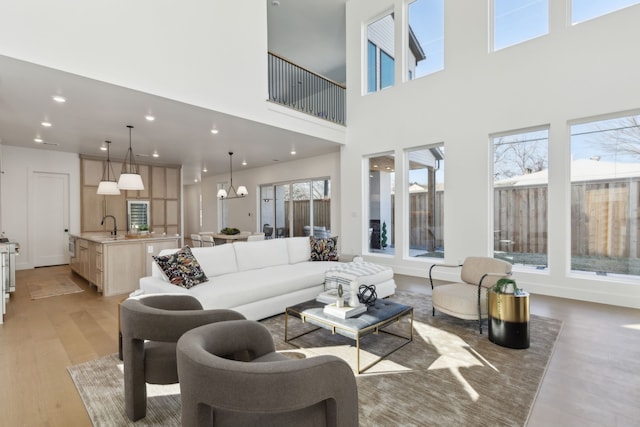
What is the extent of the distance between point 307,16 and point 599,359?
7.98 m

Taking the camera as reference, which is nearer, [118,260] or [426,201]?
[118,260]

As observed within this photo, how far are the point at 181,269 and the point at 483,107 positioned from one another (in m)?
5.30

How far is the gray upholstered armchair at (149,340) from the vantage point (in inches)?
67.7

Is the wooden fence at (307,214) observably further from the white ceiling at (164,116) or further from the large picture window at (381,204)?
the large picture window at (381,204)

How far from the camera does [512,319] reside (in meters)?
2.84

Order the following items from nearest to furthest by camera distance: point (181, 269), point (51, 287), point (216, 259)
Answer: point (181, 269), point (216, 259), point (51, 287)

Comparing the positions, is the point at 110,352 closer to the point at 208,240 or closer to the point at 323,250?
the point at 323,250

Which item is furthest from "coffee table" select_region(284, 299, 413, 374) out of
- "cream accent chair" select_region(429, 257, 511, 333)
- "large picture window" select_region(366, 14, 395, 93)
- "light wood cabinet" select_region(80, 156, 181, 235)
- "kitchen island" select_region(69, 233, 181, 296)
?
"light wood cabinet" select_region(80, 156, 181, 235)

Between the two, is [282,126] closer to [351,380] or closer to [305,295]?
[305,295]

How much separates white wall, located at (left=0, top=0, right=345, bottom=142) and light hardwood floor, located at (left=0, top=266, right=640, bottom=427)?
2.87 metres

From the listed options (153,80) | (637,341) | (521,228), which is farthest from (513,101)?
(153,80)

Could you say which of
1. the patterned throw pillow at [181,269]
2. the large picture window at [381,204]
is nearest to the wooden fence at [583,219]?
the large picture window at [381,204]

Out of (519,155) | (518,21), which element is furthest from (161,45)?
(519,155)

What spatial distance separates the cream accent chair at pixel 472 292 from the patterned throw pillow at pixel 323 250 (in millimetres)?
1831
